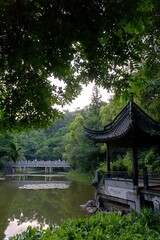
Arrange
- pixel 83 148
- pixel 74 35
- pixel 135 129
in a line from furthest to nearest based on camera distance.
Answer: pixel 83 148 → pixel 135 129 → pixel 74 35

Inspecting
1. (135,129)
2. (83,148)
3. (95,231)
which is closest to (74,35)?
(95,231)

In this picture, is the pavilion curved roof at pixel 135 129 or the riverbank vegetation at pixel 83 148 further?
the pavilion curved roof at pixel 135 129

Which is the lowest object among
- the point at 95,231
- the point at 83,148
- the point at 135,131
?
the point at 95,231

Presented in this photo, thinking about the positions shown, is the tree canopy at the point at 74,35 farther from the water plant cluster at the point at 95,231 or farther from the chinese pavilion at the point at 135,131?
the chinese pavilion at the point at 135,131

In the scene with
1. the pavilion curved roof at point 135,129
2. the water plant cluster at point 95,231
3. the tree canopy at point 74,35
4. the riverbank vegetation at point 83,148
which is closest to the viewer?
the tree canopy at point 74,35

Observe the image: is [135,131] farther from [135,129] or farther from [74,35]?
[74,35]

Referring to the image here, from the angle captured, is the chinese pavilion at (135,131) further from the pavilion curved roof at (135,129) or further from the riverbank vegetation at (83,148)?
the riverbank vegetation at (83,148)

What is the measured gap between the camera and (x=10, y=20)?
Answer: 1.64 m

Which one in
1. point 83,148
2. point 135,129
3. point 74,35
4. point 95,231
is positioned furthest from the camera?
point 83,148

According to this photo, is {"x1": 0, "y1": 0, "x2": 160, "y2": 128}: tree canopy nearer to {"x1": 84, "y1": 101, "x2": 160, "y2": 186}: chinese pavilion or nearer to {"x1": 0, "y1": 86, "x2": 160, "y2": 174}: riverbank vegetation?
{"x1": 0, "y1": 86, "x2": 160, "y2": 174}: riverbank vegetation

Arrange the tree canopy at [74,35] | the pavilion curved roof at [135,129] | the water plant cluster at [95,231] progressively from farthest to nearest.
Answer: the pavilion curved roof at [135,129]
the water plant cluster at [95,231]
the tree canopy at [74,35]

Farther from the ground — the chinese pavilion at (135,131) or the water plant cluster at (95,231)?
the chinese pavilion at (135,131)

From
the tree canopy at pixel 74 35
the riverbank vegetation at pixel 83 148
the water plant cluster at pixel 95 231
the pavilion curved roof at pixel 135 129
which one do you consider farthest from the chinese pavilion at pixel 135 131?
the tree canopy at pixel 74 35

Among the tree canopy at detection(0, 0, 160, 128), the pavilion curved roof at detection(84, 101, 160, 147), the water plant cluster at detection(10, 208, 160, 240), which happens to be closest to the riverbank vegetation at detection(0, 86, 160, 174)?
the tree canopy at detection(0, 0, 160, 128)
